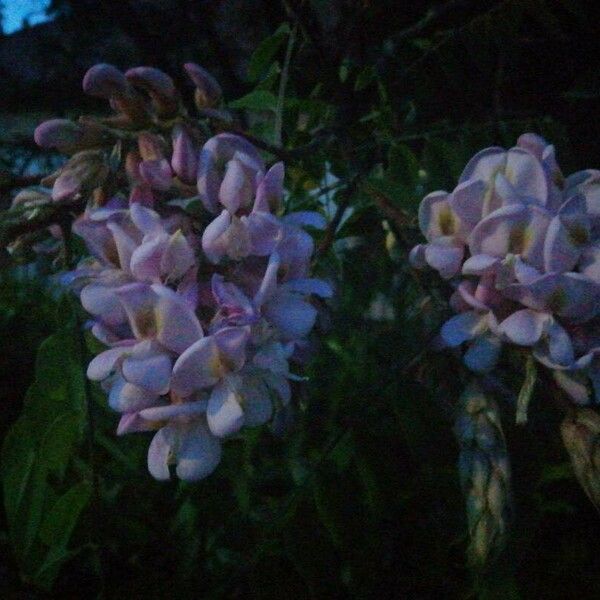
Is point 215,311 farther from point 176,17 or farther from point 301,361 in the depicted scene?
point 176,17

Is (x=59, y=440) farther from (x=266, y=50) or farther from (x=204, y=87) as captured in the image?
(x=266, y=50)

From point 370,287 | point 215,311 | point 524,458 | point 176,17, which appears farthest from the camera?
point 176,17

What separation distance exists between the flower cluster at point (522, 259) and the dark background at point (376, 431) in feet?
0.16

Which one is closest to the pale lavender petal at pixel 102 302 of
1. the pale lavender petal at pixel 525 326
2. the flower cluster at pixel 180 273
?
the flower cluster at pixel 180 273

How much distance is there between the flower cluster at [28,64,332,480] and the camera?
0.43m

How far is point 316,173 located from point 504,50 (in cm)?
28

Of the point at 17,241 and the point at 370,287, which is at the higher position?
the point at 17,241

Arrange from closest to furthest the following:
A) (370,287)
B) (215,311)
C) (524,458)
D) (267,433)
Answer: (215,311), (524,458), (267,433), (370,287)

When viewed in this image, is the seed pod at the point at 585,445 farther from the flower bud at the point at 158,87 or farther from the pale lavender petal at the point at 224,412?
the flower bud at the point at 158,87

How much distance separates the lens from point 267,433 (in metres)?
0.80

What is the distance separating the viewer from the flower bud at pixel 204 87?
1.71 feet

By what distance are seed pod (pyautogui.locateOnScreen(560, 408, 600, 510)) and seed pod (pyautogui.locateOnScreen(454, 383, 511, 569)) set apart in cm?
4

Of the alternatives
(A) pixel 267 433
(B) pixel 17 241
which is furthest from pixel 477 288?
(A) pixel 267 433

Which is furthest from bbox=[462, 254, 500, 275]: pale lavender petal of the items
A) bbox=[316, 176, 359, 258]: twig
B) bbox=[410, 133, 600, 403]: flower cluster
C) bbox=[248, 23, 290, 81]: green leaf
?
bbox=[248, 23, 290, 81]: green leaf
